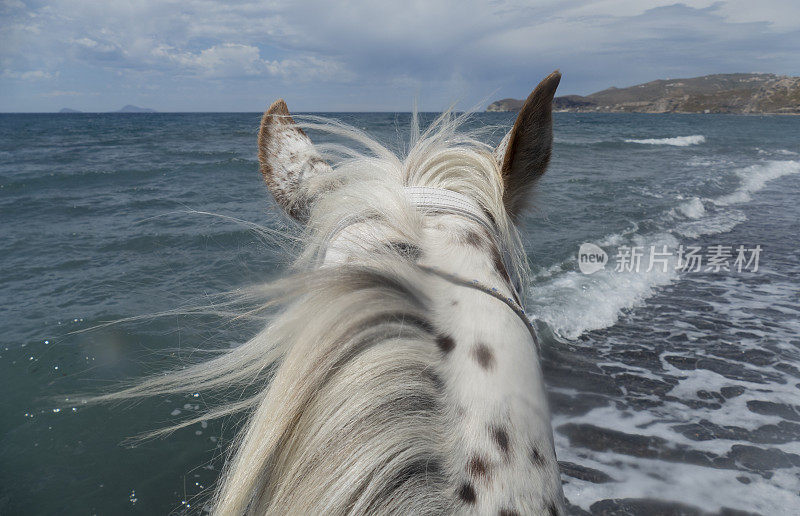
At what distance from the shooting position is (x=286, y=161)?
1653mm

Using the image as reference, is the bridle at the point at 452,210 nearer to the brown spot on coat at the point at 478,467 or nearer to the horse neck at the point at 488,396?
the horse neck at the point at 488,396

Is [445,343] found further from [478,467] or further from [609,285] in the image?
[609,285]

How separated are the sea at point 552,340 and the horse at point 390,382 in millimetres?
251

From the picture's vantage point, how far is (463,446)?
0.74 meters

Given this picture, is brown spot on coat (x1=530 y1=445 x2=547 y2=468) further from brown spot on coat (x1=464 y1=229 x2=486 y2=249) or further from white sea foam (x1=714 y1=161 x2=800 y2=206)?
white sea foam (x1=714 y1=161 x2=800 y2=206)

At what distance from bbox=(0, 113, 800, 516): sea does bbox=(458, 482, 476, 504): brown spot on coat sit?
58 cm

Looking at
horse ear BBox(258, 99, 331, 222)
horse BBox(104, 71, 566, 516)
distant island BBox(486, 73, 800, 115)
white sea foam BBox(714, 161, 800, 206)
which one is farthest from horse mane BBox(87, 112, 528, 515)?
distant island BBox(486, 73, 800, 115)

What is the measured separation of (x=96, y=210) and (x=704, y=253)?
9933 millimetres

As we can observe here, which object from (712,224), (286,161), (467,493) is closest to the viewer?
(467,493)

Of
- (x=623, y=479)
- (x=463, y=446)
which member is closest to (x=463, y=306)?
(x=463, y=446)

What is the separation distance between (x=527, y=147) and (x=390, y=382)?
95 centimetres

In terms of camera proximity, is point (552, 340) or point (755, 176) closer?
point (552, 340)

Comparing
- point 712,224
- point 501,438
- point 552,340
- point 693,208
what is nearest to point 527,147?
point 501,438

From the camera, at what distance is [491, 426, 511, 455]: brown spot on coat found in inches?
29.4
